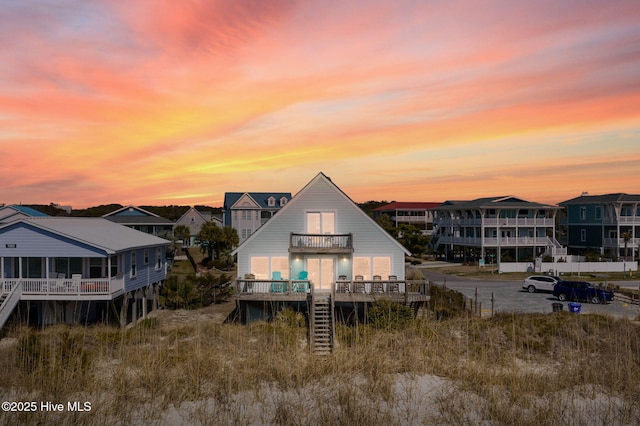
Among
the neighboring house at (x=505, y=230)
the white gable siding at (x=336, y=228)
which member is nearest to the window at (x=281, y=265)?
the white gable siding at (x=336, y=228)

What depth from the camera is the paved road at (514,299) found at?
32.6 m

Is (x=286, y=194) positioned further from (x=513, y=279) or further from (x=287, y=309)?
(x=287, y=309)

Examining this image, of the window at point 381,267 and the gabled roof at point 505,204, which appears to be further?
the gabled roof at point 505,204

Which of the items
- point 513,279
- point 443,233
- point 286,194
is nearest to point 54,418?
point 513,279

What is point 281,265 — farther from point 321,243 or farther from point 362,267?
point 362,267

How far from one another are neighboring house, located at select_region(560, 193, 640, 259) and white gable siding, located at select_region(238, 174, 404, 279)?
43570 millimetres

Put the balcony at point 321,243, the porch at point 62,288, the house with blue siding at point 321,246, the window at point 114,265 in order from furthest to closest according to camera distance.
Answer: the window at point 114,265 → the house with blue siding at point 321,246 → the balcony at point 321,243 → the porch at point 62,288

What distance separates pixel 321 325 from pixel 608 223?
55079mm

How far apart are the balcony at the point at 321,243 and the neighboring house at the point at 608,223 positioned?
4567 cm

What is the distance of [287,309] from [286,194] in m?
61.1

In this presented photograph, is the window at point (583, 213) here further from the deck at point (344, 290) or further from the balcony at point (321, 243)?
the balcony at point (321, 243)

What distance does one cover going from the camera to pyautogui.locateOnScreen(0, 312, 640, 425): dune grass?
1381 cm

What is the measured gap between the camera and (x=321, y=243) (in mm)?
31172

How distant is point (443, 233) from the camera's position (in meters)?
74.2
